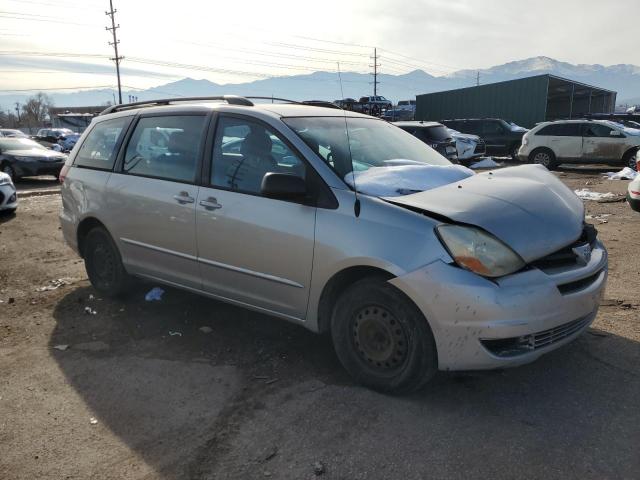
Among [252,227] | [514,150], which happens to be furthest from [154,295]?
[514,150]

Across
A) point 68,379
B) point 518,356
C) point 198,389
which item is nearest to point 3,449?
point 68,379

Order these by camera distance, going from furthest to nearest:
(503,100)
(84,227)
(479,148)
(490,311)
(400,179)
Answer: (503,100) < (479,148) < (84,227) < (400,179) < (490,311)

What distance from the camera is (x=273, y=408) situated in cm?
312

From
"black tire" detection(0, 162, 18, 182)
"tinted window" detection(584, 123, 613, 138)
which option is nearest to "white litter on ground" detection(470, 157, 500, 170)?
"tinted window" detection(584, 123, 613, 138)

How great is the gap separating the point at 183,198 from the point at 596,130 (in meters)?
16.0

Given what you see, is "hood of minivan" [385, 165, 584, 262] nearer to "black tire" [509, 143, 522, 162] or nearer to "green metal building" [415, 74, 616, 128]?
"black tire" [509, 143, 522, 162]

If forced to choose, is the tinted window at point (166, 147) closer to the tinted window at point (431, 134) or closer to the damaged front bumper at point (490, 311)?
the damaged front bumper at point (490, 311)

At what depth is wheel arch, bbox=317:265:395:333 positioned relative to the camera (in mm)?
3109

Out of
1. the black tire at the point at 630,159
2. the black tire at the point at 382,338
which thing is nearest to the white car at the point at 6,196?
the black tire at the point at 382,338

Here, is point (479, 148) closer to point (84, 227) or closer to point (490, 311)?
point (84, 227)

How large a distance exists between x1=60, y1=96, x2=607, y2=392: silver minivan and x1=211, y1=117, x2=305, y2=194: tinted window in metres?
0.01

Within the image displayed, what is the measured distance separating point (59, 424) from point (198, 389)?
0.81 m

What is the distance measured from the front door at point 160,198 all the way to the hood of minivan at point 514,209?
1.72 m

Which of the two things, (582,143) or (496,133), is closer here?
(582,143)
